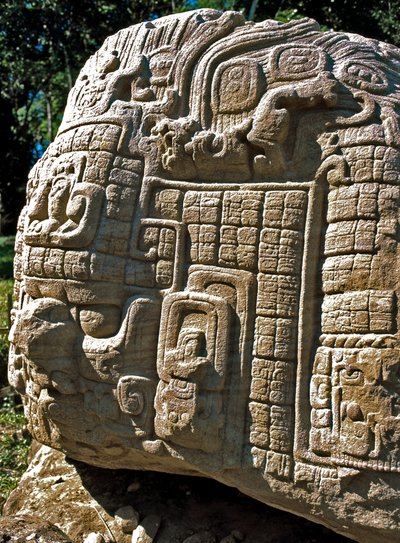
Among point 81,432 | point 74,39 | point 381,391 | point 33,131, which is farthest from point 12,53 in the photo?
point 381,391

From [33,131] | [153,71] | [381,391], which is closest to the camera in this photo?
[381,391]

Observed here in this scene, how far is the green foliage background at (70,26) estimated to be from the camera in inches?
360

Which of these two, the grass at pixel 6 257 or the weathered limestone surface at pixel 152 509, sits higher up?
the grass at pixel 6 257

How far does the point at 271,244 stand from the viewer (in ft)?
7.96

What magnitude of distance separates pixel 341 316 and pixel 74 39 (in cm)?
915

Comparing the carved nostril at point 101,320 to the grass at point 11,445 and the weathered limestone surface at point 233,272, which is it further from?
the grass at point 11,445

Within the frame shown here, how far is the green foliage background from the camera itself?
913 centimetres

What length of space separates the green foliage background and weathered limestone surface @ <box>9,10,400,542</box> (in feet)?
19.3

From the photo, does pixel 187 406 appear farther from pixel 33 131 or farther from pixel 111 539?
pixel 33 131

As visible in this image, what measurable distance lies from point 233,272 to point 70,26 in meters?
8.73

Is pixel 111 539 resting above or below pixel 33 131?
below

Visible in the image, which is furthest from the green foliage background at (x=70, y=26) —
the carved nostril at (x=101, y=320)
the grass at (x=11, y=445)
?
the carved nostril at (x=101, y=320)

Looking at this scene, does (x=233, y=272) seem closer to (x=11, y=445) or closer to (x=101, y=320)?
(x=101, y=320)

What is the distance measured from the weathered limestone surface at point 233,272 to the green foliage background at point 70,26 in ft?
19.3
